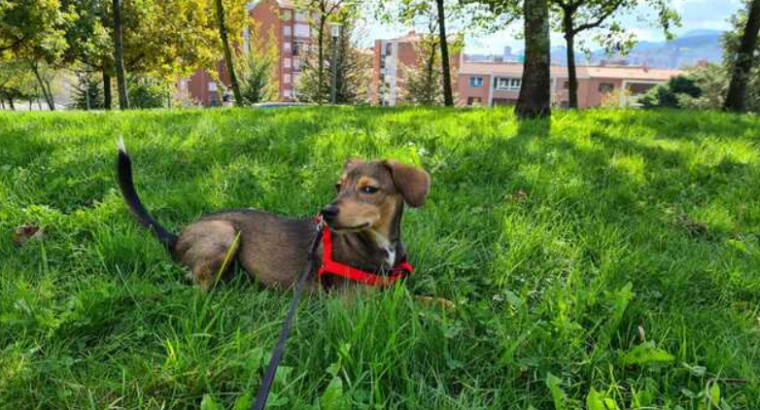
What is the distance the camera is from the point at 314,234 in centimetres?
351

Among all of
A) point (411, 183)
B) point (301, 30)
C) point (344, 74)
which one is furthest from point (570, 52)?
point (301, 30)

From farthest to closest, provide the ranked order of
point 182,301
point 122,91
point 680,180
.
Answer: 1. point 122,91
2. point 680,180
3. point 182,301

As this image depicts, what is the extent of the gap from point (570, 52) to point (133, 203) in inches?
866

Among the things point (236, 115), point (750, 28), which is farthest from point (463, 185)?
point (750, 28)

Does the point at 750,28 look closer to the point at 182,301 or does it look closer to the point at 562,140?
the point at 562,140

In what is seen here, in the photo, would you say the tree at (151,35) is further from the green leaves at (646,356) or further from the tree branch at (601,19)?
the green leaves at (646,356)

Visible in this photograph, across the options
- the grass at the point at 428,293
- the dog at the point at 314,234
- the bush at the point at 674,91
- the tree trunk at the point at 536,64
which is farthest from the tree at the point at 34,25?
the bush at the point at 674,91

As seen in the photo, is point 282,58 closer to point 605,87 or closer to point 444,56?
point 605,87

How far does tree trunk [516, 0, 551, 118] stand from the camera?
32.5ft

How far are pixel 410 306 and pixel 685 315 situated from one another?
1561 mm

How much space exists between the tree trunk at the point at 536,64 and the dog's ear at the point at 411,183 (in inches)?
281

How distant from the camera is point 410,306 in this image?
8.46 ft

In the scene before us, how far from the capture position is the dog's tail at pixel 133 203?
3604 mm

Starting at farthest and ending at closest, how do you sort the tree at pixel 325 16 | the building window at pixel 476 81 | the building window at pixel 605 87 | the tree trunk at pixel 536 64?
the building window at pixel 605 87 → the building window at pixel 476 81 → the tree at pixel 325 16 → the tree trunk at pixel 536 64
